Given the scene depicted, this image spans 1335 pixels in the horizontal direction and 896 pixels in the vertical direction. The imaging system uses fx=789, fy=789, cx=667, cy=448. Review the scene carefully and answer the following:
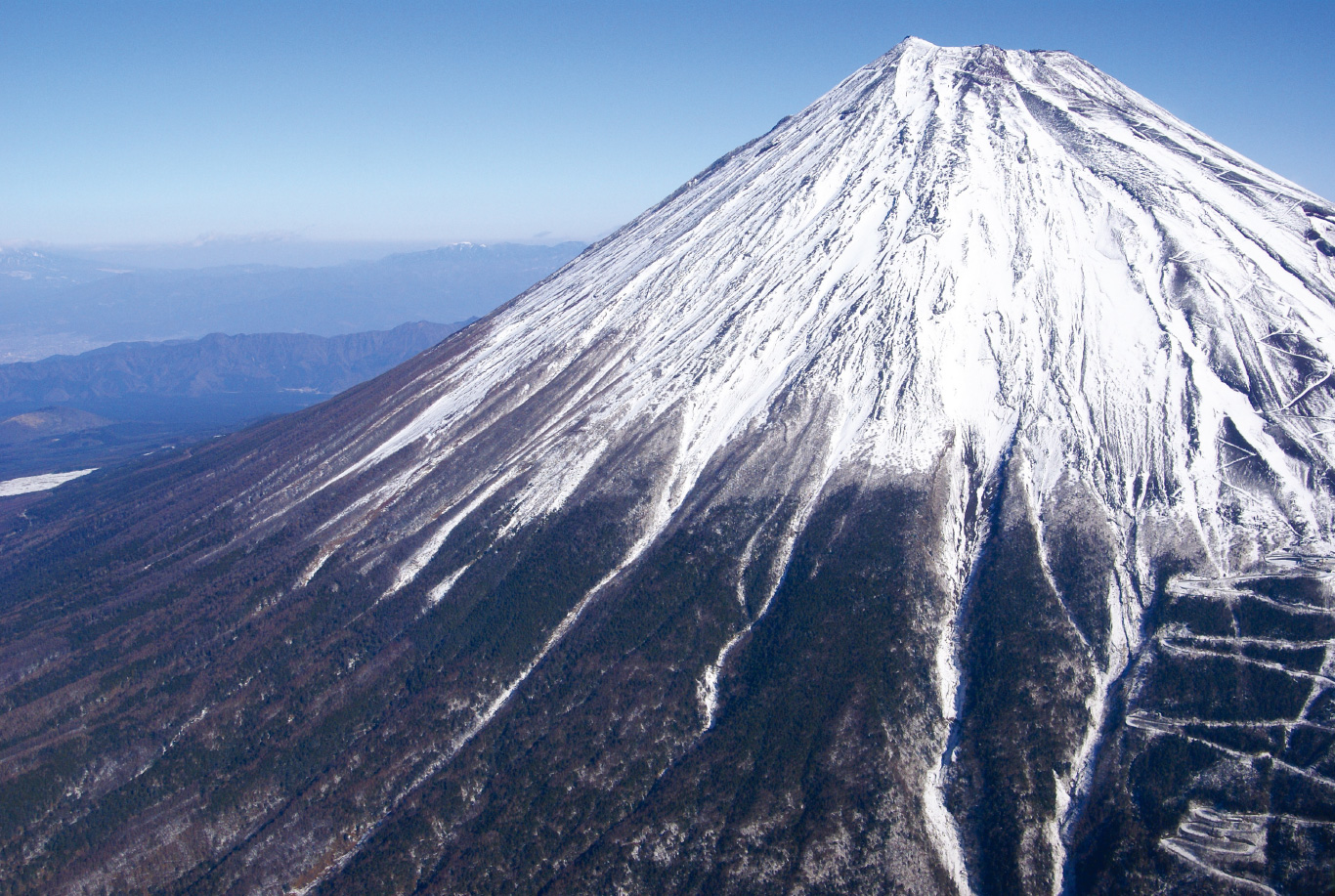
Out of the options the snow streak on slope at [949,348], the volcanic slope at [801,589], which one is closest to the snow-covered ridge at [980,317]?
the snow streak on slope at [949,348]

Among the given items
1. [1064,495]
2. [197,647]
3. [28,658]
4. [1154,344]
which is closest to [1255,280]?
[1154,344]

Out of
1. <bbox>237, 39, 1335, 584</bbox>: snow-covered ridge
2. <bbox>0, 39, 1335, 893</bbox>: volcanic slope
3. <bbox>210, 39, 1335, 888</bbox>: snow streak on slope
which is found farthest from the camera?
<bbox>237, 39, 1335, 584</bbox>: snow-covered ridge

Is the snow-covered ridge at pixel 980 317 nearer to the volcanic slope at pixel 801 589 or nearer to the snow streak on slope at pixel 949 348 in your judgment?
the snow streak on slope at pixel 949 348

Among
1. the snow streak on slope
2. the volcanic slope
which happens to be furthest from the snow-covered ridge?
the volcanic slope

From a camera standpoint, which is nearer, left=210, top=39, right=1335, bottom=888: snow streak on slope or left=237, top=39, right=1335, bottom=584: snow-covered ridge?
left=210, top=39, right=1335, bottom=888: snow streak on slope

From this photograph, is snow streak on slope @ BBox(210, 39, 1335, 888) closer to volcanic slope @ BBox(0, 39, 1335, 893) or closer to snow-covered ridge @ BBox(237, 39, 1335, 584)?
snow-covered ridge @ BBox(237, 39, 1335, 584)

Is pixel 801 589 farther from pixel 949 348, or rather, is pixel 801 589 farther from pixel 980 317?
pixel 980 317

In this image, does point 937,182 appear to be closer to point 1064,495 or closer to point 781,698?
point 1064,495

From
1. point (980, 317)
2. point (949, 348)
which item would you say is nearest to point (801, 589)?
point (949, 348)
